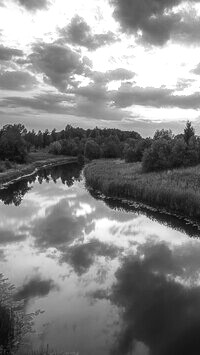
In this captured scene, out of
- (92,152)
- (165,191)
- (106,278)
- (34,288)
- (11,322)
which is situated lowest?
(92,152)

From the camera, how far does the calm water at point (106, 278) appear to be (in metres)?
14.2

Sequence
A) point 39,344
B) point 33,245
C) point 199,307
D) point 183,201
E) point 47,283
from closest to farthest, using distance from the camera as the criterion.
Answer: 1. point 39,344
2. point 199,307
3. point 47,283
4. point 33,245
5. point 183,201

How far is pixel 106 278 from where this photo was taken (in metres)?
20.6

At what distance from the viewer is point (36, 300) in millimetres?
17172

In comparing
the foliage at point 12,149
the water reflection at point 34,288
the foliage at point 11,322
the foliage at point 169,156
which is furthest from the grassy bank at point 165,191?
the foliage at point 12,149

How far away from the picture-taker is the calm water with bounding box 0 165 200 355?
1423 cm

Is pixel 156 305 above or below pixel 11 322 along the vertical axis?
below

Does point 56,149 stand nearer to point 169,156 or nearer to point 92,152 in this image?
point 92,152

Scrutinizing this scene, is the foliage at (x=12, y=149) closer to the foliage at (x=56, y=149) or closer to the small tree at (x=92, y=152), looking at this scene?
the small tree at (x=92, y=152)

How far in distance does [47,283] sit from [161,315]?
20.7ft

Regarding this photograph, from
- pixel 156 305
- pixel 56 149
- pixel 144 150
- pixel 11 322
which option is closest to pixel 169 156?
pixel 144 150

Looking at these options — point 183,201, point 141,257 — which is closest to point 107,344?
point 141,257

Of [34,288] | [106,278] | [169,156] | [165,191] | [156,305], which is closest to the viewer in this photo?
[156,305]

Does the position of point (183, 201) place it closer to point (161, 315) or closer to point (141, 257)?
point (141, 257)
